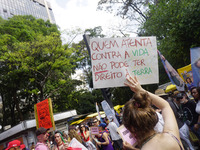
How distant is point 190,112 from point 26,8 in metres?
63.6

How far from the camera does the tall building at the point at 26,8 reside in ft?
168

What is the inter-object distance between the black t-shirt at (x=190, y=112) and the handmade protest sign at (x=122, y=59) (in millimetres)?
1762

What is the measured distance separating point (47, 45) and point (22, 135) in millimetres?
8311

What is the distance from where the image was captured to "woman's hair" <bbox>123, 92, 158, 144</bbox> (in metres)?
1.32

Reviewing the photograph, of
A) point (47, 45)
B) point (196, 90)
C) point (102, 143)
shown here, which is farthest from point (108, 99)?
point (47, 45)

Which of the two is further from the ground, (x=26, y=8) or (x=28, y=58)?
(x=26, y=8)

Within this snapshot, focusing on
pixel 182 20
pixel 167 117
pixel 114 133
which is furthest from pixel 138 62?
pixel 182 20

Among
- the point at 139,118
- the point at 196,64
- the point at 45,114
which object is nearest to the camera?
the point at 139,118

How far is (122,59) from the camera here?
3072 millimetres

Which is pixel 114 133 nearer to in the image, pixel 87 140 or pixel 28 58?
pixel 87 140

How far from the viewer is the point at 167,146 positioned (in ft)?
4.09

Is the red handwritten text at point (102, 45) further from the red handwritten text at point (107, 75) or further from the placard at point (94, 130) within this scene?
the placard at point (94, 130)

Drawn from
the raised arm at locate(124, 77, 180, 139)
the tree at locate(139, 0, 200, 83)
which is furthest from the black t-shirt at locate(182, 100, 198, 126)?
A: the tree at locate(139, 0, 200, 83)

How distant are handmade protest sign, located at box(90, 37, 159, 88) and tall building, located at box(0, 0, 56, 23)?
53702 mm
